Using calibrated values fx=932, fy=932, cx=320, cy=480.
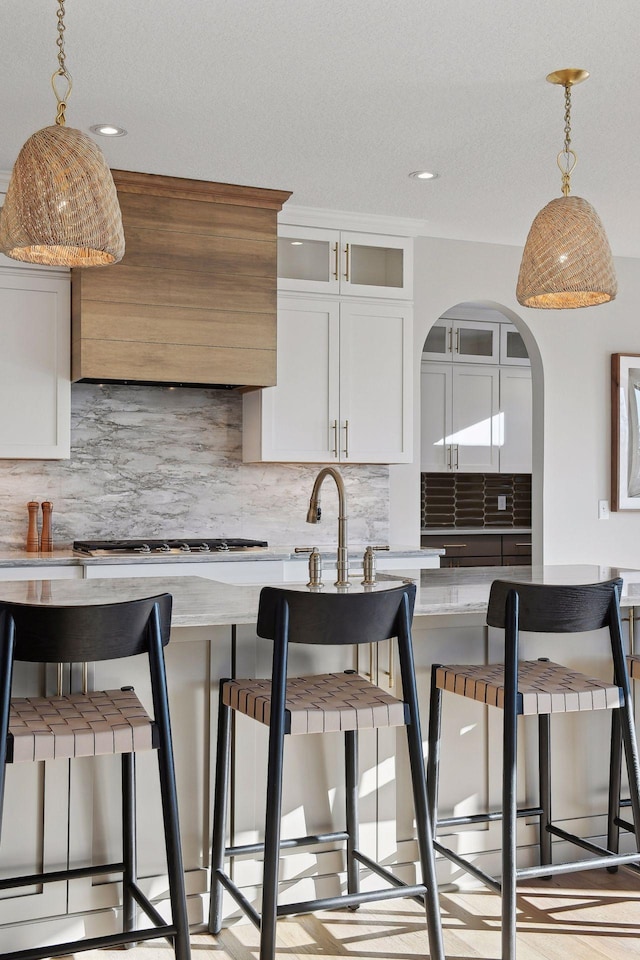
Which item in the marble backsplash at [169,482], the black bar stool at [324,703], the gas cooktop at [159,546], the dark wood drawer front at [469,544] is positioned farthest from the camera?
the dark wood drawer front at [469,544]

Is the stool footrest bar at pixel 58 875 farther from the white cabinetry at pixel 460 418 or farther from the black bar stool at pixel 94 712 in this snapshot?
the white cabinetry at pixel 460 418

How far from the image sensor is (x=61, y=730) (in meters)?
1.92

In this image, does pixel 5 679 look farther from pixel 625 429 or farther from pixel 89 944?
pixel 625 429

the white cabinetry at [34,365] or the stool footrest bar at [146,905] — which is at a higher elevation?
the white cabinetry at [34,365]

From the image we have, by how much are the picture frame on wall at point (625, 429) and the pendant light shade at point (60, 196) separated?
4.09 metres

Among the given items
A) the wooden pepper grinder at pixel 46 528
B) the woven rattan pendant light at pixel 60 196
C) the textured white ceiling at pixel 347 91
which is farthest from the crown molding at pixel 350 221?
the woven rattan pendant light at pixel 60 196

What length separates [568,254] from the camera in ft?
8.74

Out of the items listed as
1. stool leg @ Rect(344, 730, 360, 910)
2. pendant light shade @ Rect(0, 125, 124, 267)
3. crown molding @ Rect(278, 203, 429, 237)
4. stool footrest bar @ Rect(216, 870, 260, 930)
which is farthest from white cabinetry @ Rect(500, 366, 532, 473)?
pendant light shade @ Rect(0, 125, 124, 267)

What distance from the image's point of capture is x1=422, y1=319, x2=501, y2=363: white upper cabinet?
286 inches

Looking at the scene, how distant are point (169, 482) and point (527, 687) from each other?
278cm

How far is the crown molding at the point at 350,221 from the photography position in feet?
15.3

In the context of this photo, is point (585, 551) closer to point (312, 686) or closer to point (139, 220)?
point (139, 220)

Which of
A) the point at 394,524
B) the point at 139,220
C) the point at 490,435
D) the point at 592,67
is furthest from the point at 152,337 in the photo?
the point at 490,435

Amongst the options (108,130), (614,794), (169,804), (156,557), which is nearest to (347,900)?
(169,804)
